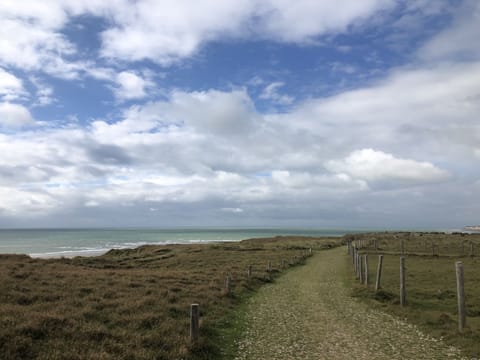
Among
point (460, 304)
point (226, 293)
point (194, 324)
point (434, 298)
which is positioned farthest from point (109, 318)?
point (434, 298)

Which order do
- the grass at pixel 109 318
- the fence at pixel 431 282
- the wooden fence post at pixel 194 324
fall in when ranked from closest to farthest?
the grass at pixel 109 318 → the wooden fence post at pixel 194 324 → the fence at pixel 431 282

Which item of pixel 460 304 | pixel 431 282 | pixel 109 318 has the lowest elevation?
pixel 431 282

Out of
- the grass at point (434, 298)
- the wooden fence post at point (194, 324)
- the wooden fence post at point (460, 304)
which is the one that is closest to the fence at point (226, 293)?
the wooden fence post at point (194, 324)

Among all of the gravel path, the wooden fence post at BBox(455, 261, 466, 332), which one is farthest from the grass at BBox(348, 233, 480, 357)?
the gravel path

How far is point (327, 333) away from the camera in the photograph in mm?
12969

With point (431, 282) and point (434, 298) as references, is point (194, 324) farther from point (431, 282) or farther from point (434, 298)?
point (431, 282)

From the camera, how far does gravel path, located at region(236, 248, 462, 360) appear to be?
10859mm

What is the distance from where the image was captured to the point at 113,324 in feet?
41.1

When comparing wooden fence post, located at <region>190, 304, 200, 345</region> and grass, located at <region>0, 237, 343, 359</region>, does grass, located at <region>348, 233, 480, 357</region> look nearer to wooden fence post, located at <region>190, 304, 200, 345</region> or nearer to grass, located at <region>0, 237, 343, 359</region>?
grass, located at <region>0, 237, 343, 359</region>

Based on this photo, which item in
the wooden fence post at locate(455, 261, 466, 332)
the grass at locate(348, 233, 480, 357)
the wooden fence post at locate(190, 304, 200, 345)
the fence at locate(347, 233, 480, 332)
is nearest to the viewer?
the wooden fence post at locate(190, 304, 200, 345)

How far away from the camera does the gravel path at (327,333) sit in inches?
428

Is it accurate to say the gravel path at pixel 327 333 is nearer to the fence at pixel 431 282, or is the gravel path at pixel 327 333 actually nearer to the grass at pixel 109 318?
the grass at pixel 109 318

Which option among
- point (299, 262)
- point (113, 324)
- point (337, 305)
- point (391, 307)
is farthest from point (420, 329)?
point (299, 262)

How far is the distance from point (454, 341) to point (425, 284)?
1411 centimetres
